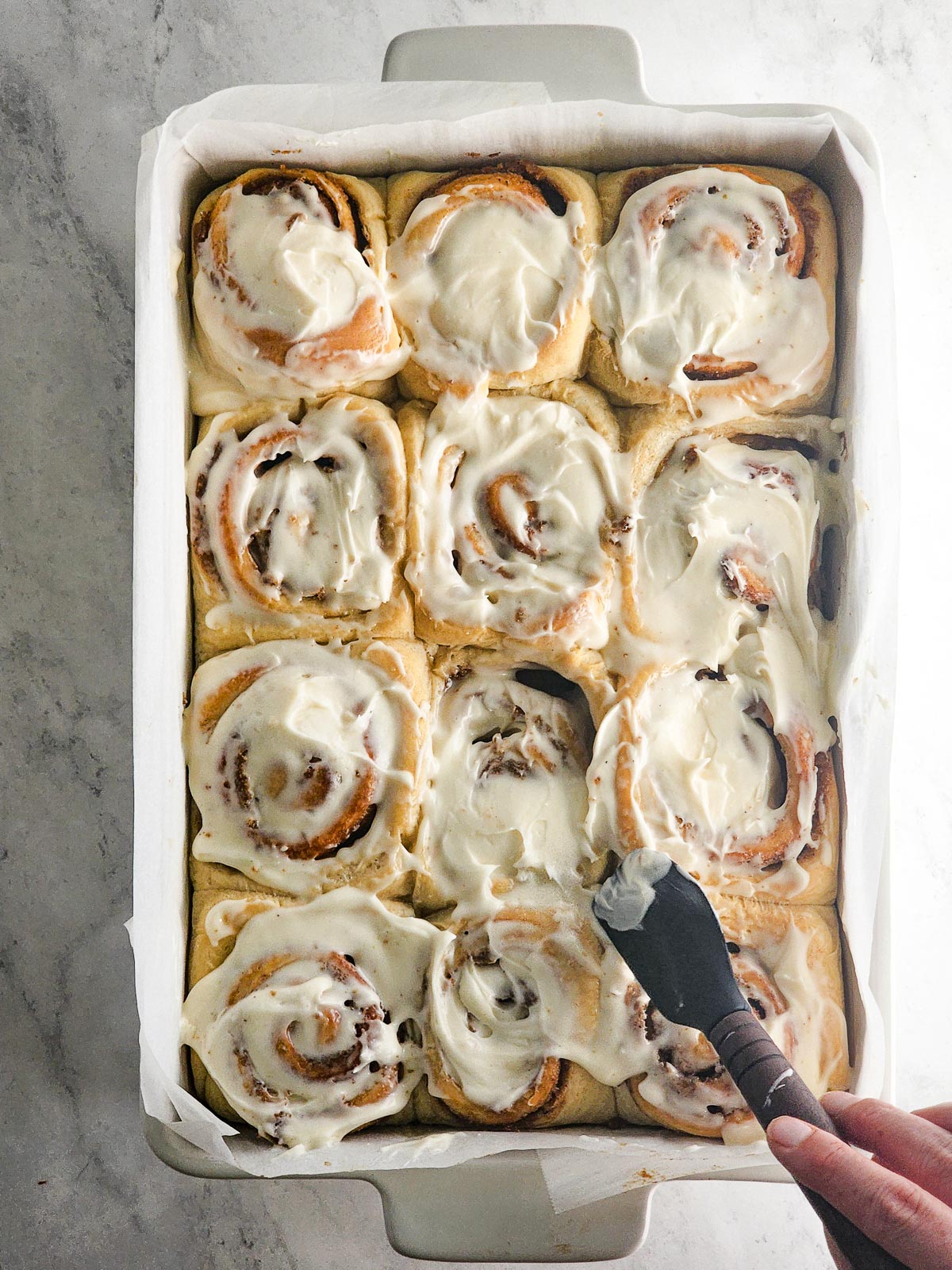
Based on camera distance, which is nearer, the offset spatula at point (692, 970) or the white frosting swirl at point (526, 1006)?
the offset spatula at point (692, 970)

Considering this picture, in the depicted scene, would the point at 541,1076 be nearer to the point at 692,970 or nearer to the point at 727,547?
the point at 692,970

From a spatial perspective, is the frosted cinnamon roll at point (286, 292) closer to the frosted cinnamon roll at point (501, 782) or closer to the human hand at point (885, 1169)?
the frosted cinnamon roll at point (501, 782)

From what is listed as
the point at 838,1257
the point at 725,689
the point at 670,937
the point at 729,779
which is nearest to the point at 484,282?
the point at 725,689

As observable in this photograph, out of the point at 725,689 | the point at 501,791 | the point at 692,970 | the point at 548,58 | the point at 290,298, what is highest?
the point at 548,58

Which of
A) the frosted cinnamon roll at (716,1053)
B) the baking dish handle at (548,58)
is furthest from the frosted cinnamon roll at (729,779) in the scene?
the baking dish handle at (548,58)

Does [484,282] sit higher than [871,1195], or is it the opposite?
[484,282]

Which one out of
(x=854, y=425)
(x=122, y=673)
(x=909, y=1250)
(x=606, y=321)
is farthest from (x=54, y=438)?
(x=909, y=1250)
